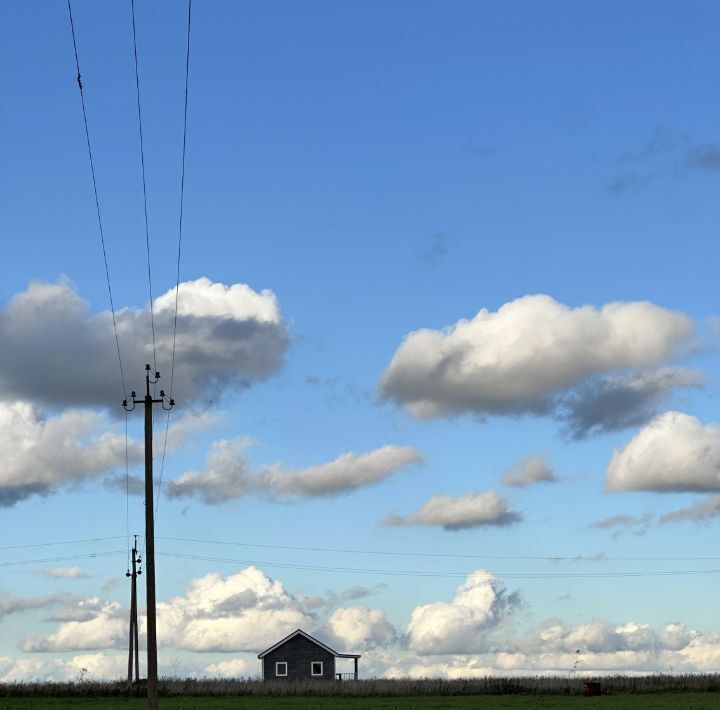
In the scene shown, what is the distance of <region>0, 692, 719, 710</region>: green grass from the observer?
6146 centimetres

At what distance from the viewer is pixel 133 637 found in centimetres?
8675

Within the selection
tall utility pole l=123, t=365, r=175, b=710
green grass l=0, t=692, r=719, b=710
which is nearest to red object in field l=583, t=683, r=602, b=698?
green grass l=0, t=692, r=719, b=710

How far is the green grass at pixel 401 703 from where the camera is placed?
61.5 metres

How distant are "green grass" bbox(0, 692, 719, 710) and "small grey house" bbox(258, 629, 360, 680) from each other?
1421 centimetres

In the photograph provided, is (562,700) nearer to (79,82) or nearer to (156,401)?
(156,401)

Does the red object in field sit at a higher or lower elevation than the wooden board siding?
lower

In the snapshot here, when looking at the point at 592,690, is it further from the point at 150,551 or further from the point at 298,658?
the point at 150,551

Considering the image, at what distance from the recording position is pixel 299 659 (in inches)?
3511

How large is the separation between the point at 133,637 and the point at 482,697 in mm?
27431

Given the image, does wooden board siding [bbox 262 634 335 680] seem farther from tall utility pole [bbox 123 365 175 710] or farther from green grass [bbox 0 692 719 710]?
tall utility pole [bbox 123 365 175 710]

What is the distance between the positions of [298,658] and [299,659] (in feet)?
0.34

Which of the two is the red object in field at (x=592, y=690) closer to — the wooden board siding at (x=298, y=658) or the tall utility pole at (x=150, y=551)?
the wooden board siding at (x=298, y=658)

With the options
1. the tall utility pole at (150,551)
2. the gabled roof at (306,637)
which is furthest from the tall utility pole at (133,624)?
the tall utility pole at (150,551)

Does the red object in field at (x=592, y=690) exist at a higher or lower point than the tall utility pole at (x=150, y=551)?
lower
